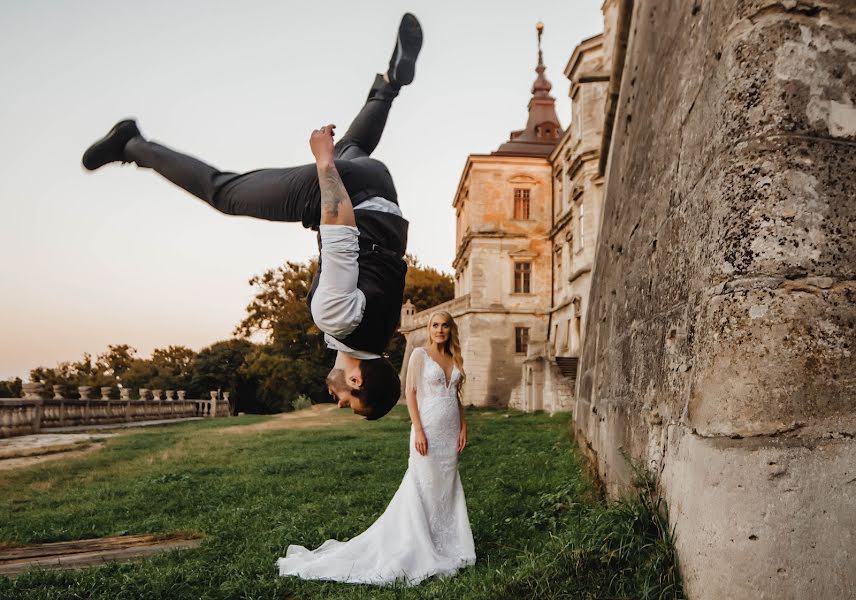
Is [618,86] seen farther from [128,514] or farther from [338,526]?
[128,514]

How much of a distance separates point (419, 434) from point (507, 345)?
29171 millimetres

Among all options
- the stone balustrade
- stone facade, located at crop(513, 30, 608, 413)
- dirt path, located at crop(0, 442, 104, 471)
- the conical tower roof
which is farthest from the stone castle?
the conical tower roof

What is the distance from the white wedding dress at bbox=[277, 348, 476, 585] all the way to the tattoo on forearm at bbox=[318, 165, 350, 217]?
3.44 m

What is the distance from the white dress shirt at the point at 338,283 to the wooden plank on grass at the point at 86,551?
158 inches

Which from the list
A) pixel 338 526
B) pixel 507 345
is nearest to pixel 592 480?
pixel 338 526

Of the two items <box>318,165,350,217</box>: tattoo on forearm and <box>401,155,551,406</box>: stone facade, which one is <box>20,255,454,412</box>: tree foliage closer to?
<box>401,155,551,406</box>: stone facade

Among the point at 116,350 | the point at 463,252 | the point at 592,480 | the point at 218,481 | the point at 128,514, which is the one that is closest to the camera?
the point at 592,480

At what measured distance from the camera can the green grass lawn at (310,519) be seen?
3.46m

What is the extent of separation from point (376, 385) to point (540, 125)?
1595 inches

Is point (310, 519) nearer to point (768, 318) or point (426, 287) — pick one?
point (768, 318)

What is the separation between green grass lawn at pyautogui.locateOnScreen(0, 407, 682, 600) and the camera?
3.46m

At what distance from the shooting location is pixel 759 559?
8.61ft

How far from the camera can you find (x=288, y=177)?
2.30 metres

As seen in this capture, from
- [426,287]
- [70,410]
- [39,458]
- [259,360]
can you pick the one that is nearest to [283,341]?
[259,360]
